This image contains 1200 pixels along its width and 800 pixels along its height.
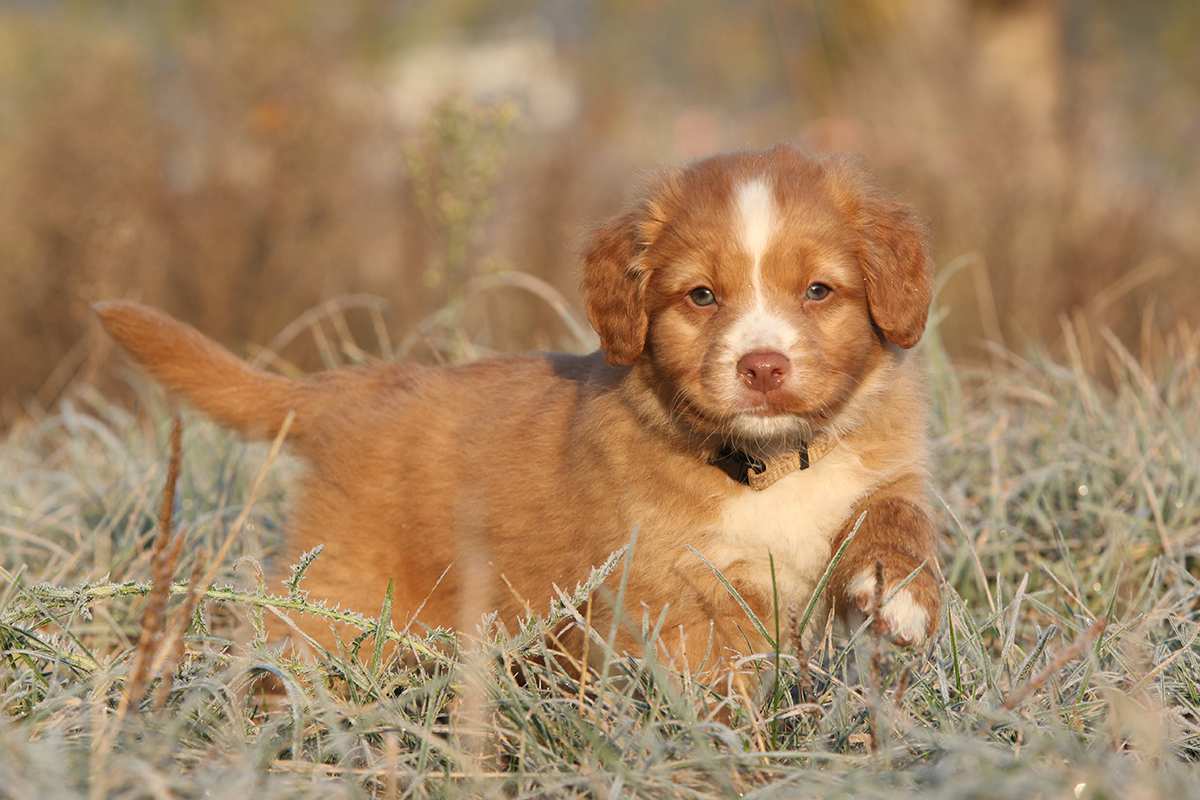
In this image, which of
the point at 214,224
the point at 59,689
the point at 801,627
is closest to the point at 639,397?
the point at 801,627

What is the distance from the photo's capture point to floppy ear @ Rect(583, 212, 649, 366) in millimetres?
3598

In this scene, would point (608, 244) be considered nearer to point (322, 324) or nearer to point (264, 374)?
point (264, 374)

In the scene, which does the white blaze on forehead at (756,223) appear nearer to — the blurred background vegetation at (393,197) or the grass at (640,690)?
the grass at (640,690)

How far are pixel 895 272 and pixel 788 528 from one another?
0.76m

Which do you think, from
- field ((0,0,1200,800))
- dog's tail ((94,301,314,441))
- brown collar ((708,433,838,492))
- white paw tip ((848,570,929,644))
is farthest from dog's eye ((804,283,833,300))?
dog's tail ((94,301,314,441))

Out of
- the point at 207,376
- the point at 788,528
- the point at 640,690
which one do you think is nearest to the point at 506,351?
the point at 207,376

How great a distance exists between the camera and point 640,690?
3.31 metres

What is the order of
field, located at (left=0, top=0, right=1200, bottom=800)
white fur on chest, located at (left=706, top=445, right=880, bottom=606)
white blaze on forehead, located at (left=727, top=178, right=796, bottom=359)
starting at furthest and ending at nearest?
white fur on chest, located at (left=706, top=445, right=880, bottom=606) < white blaze on forehead, located at (left=727, top=178, right=796, bottom=359) < field, located at (left=0, top=0, right=1200, bottom=800)

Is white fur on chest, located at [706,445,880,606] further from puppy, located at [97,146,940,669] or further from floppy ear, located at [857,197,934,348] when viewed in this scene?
floppy ear, located at [857,197,934,348]

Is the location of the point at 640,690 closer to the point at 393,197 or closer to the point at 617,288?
the point at 617,288

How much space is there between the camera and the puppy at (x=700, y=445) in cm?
337

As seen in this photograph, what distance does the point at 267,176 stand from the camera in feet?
27.9

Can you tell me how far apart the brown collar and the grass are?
1.33 ft

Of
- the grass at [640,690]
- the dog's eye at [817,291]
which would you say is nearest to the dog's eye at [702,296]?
the dog's eye at [817,291]
